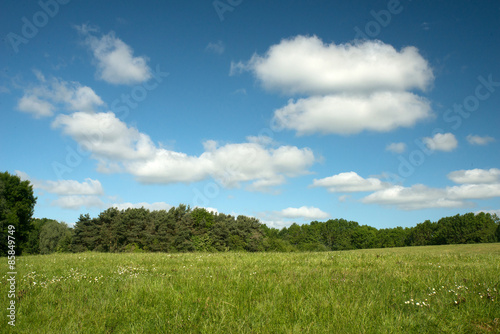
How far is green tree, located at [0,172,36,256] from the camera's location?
1538 inches

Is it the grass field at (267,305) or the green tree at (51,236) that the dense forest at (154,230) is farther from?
the grass field at (267,305)

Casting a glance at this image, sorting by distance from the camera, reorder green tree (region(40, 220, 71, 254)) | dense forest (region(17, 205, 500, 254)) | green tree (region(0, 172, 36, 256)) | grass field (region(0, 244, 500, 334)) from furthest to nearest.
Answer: green tree (region(40, 220, 71, 254)) → dense forest (region(17, 205, 500, 254)) → green tree (region(0, 172, 36, 256)) → grass field (region(0, 244, 500, 334))

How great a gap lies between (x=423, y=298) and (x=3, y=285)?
9.85m

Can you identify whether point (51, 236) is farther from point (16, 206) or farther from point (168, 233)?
point (16, 206)

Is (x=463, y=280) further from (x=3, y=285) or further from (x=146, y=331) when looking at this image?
(x=3, y=285)

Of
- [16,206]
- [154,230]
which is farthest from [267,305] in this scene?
[154,230]

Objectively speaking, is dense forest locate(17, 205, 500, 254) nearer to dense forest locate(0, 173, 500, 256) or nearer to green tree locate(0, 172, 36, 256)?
dense forest locate(0, 173, 500, 256)

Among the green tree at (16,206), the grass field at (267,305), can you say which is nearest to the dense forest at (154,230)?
the green tree at (16,206)

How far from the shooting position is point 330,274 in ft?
25.5

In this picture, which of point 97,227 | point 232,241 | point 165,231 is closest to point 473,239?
point 232,241

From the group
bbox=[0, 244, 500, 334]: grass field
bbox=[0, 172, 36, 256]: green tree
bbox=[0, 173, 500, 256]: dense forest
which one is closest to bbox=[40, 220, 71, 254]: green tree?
bbox=[0, 173, 500, 256]: dense forest

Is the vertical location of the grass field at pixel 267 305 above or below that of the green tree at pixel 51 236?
above

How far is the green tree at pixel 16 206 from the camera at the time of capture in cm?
3906

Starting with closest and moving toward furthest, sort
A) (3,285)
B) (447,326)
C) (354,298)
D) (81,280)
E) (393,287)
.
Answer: (447,326), (354,298), (393,287), (3,285), (81,280)
